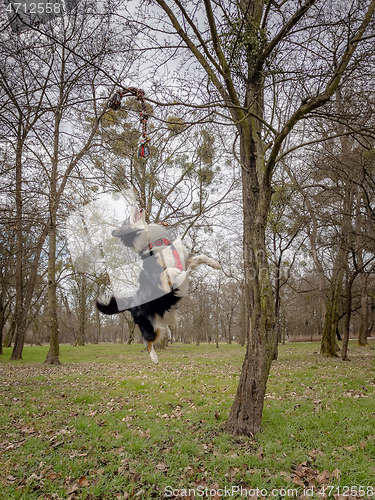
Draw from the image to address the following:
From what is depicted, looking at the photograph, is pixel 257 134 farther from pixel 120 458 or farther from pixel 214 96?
pixel 120 458

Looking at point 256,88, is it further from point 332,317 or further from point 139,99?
point 332,317

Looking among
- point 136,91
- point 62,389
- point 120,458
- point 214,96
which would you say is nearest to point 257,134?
point 214,96

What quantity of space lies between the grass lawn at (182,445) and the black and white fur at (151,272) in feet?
5.08

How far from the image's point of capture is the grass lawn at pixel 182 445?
11.2ft

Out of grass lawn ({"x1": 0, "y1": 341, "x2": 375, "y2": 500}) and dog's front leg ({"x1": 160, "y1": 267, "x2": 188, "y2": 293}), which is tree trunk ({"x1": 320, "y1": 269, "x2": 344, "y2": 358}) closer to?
grass lawn ({"x1": 0, "y1": 341, "x2": 375, "y2": 500})

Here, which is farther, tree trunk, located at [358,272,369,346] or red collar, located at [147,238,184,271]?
tree trunk, located at [358,272,369,346]

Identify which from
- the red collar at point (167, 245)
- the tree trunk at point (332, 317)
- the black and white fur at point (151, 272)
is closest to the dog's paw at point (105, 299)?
the black and white fur at point (151, 272)

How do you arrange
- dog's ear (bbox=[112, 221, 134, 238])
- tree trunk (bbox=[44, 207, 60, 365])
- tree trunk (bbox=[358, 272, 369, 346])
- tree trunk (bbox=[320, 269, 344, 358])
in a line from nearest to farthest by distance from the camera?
dog's ear (bbox=[112, 221, 134, 238]), tree trunk (bbox=[44, 207, 60, 365]), tree trunk (bbox=[320, 269, 344, 358]), tree trunk (bbox=[358, 272, 369, 346])

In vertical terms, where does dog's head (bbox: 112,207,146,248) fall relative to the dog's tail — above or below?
above

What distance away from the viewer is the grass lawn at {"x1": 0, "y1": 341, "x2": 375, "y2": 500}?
3428 millimetres

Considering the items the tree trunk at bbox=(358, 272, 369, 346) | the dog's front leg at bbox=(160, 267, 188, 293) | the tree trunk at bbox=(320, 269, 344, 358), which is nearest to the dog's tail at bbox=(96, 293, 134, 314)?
the dog's front leg at bbox=(160, 267, 188, 293)

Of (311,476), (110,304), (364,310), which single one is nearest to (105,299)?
(110,304)

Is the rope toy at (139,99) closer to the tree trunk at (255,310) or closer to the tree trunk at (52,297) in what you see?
the tree trunk at (255,310)

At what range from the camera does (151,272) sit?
3.28 metres
